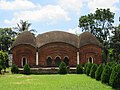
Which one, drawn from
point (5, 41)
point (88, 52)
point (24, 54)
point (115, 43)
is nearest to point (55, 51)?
point (24, 54)

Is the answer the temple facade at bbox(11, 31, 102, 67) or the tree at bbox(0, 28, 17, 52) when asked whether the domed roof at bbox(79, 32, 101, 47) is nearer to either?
the temple facade at bbox(11, 31, 102, 67)

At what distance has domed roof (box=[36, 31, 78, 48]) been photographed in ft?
163

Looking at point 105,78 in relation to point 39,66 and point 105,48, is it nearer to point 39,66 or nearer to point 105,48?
point 39,66

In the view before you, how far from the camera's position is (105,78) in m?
23.3

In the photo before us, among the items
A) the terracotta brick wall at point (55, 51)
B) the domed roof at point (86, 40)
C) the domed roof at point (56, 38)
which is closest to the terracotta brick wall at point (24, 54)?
the terracotta brick wall at point (55, 51)

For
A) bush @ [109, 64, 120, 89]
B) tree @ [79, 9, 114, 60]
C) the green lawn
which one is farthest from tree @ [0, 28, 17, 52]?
bush @ [109, 64, 120, 89]

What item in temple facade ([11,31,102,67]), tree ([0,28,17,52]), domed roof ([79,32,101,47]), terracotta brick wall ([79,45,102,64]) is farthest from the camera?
tree ([0,28,17,52])

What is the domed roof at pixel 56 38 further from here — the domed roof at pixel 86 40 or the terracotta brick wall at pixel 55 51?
the domed roof at pixel 86 40

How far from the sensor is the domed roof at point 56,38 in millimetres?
49562

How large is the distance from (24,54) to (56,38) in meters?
6.09

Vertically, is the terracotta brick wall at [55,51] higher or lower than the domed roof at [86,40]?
lower

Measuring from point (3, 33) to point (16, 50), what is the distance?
116 feet

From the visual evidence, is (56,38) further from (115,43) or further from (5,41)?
(5,41)

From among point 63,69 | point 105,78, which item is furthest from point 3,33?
point 105,78
